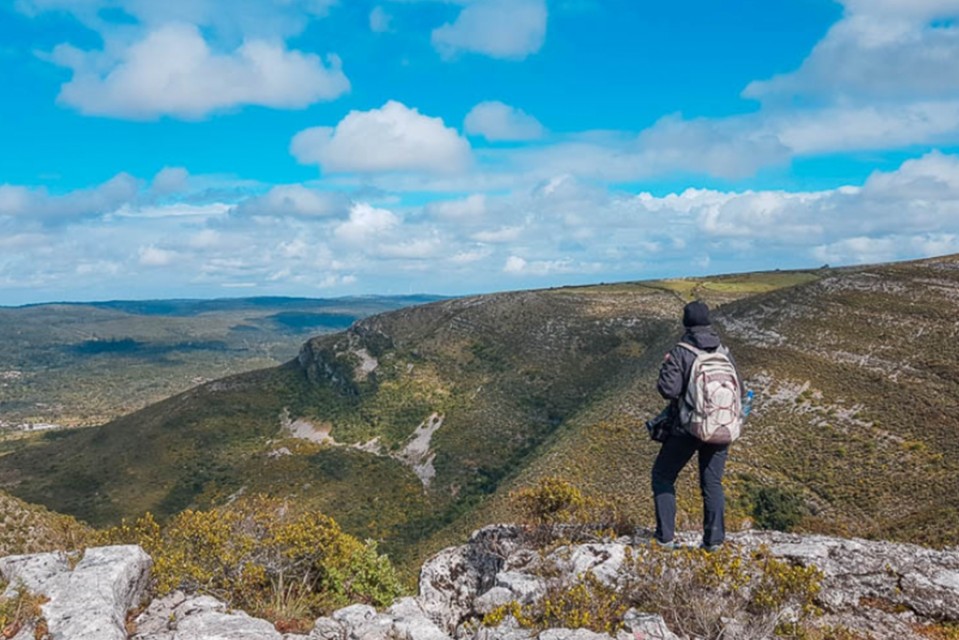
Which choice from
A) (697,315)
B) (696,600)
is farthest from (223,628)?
(697,315)

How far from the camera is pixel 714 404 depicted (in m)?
8.70

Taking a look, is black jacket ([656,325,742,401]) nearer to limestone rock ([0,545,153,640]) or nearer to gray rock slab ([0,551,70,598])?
limestone rock ([0,545,153,640])

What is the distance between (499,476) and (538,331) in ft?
139

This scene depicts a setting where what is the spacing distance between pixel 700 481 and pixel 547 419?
76.6 m

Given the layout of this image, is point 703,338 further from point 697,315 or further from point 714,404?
point 714,404

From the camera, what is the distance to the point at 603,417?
202 ft

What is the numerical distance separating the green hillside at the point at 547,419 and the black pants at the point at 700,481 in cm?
634

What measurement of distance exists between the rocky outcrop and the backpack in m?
2.44

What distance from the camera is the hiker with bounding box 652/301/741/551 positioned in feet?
29.4

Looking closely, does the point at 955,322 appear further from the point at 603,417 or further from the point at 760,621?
the point at 760,621

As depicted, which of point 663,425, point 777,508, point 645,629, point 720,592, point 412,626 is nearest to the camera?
point 645,629

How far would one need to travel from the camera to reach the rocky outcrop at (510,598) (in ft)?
27.3

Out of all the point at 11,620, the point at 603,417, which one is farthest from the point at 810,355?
the point at 11,620

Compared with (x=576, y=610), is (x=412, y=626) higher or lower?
lower
